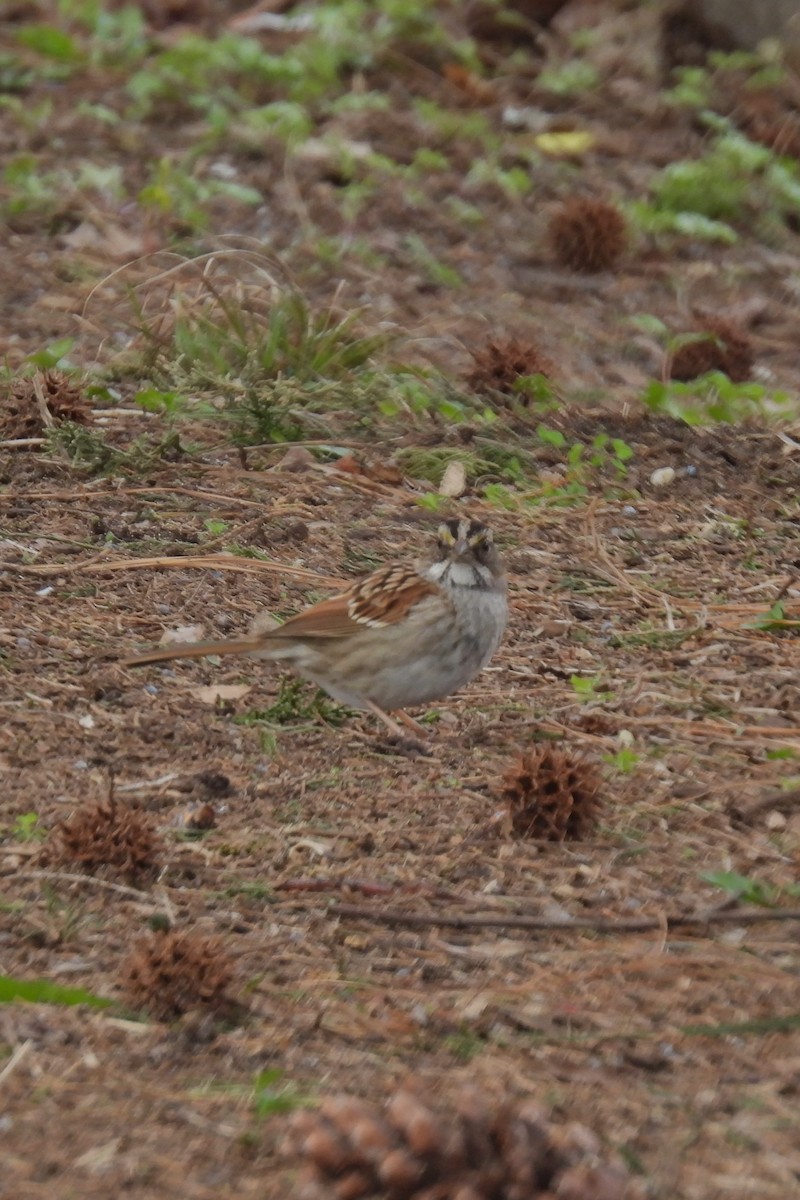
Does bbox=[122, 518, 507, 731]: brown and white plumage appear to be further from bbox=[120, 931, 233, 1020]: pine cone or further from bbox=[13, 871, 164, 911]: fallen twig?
bbox=[120, 931, 233, 1020]: pine cone

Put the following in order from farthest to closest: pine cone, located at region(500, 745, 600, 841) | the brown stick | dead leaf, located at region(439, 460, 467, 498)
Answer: dead leaf, located at region(439, 460, 467, 498) → pine cone, located at region(500, 745, 600, 841) → the brown stick

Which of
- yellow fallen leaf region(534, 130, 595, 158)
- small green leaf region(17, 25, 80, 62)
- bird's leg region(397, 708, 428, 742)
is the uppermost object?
bird's leg region(397, 708, 428, 742)

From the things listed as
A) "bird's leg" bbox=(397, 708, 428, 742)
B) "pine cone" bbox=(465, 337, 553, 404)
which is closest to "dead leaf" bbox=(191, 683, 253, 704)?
"bird's leg" bbox=(397, 708, 428, 742)

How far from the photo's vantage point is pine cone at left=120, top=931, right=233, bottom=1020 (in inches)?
131

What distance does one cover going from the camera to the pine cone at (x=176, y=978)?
3.33m

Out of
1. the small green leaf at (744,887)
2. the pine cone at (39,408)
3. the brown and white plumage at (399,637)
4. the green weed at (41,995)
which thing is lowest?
the pine cone at (39,408)

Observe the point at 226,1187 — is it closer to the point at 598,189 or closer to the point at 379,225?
the point at 379,225

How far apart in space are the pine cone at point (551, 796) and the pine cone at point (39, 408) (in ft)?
9.75

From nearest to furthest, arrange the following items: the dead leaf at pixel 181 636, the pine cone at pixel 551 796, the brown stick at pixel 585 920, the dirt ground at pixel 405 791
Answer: the dirt ground at pixel 405 791
the brown stick at pixel 585 920
the pine cone at pixel 551 796
the dead leaf at pixel 181 636

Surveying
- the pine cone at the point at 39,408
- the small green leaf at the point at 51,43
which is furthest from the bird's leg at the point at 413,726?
the small green leaf at the point at 51,43

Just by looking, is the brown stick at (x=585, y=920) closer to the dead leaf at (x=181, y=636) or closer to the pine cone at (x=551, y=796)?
the pine cone at (x=551, y=796)

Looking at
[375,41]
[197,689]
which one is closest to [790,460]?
[197,689]

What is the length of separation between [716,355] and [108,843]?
4970 mm

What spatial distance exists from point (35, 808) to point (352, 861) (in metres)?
0.73
